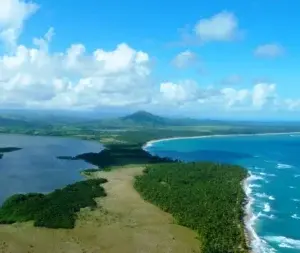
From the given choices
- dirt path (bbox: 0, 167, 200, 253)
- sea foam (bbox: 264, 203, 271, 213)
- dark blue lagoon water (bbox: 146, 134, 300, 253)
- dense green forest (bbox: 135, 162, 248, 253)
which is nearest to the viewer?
dirt path (bbox: 0, 167, 200, 253)

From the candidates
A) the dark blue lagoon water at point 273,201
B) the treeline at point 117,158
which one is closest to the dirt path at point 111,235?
the dark blue lagoon water at point 273,201

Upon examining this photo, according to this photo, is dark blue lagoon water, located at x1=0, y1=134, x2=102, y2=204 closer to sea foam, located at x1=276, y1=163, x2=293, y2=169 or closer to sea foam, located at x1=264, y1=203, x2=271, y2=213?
sea foam, located at x1=264, y1=203, x2=271, y2=213

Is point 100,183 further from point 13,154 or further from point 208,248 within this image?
point 13,154

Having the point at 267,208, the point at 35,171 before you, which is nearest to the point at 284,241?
the point at 267,208

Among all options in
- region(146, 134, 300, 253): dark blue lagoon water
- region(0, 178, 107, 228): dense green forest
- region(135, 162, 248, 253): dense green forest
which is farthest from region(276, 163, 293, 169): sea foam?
region(0, 178, 107, 228): dense green forest

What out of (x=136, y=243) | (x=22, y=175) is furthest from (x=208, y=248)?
(x=22, y=175)

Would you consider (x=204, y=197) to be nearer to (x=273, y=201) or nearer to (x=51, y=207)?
(x=273, y=201)

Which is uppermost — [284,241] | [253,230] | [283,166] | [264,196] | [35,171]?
[283,166]
